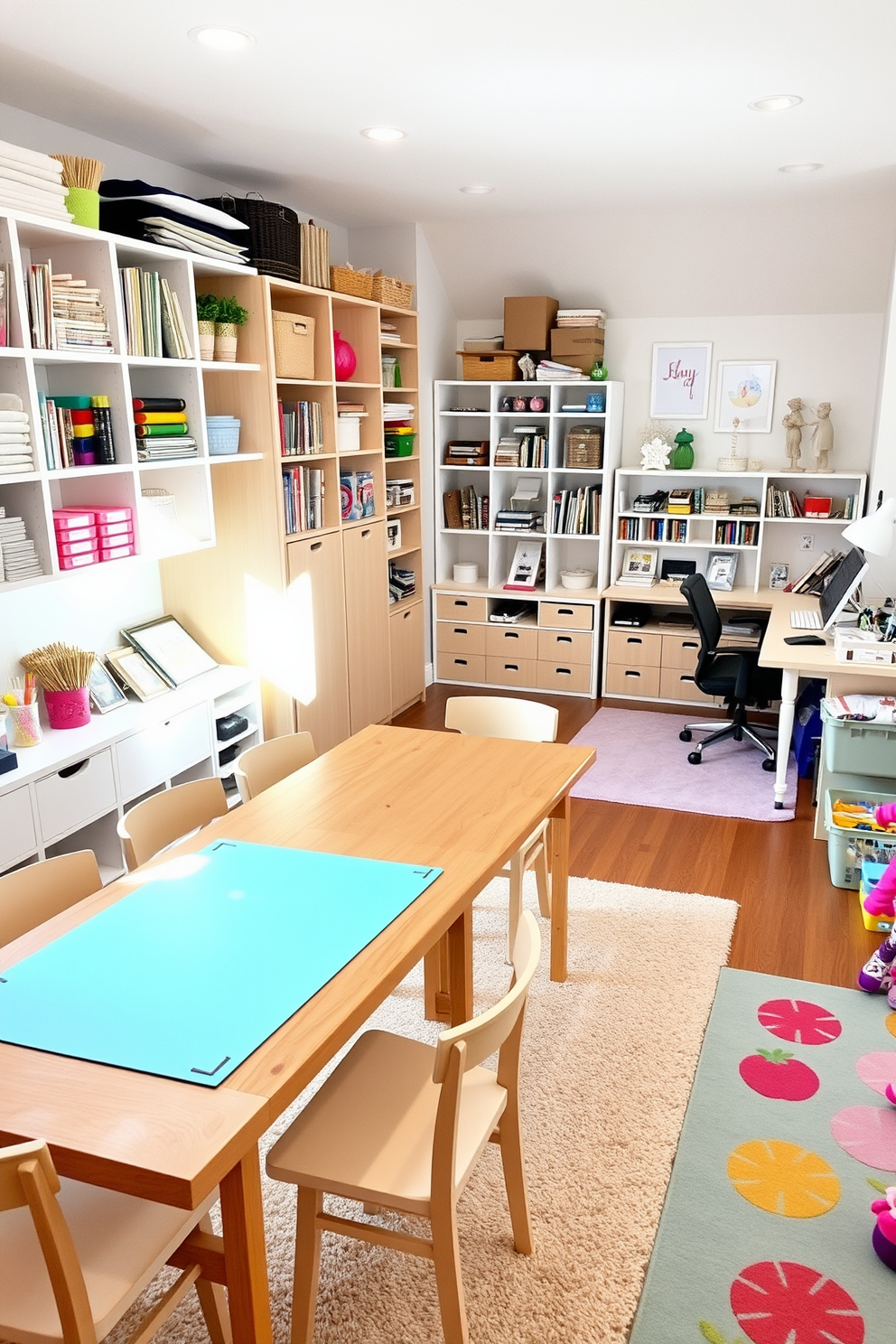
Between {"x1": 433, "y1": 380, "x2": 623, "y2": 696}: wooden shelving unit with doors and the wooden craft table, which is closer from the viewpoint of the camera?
the wooden craft table

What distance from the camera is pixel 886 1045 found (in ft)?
8.80

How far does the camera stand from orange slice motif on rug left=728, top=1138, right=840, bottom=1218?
2.14 m

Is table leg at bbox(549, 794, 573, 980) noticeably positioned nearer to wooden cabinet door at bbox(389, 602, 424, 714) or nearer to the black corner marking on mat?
the black corner marking on mat

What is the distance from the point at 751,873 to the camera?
12.3 ft

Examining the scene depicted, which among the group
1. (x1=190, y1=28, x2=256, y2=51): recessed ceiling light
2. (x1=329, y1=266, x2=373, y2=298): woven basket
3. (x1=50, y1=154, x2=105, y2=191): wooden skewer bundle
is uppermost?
(x1=190, y1=28, x2=256, y2=51): recessed ceiling light

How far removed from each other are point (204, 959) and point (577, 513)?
465 cm

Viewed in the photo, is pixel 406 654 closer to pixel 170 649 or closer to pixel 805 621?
pixel 170 649

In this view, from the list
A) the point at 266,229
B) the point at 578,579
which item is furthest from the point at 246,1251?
the point at 578,579

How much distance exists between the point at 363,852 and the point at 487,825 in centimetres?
31

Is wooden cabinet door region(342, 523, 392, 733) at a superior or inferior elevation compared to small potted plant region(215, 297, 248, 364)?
inferior

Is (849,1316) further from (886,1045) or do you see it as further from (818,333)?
(818,333)

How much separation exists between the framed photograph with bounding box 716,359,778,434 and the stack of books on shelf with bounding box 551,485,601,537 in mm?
888

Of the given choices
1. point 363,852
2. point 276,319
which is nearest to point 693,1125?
point 363,852

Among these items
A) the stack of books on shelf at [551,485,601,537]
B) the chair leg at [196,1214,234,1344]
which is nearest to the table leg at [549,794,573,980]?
the chair leg at [196,1214,234,1344]
